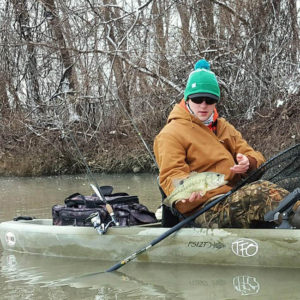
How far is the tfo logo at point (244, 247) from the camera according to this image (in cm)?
431

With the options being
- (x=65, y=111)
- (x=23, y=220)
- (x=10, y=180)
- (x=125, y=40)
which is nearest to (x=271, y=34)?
(x=125, y=40)

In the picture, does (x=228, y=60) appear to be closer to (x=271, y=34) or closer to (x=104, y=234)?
(x=271, y=34)

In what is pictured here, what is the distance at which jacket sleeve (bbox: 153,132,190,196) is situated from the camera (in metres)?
4.31

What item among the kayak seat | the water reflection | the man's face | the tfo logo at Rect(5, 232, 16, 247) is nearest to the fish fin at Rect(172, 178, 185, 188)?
the kayak seat

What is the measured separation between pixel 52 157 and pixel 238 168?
1060 cm

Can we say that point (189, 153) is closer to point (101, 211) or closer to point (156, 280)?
point (156, 280)

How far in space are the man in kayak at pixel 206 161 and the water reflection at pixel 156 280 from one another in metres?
0.39

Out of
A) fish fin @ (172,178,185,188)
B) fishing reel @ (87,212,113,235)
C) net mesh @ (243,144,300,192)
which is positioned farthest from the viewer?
fishing reel @ (87,212,113,235)

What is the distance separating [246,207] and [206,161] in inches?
16.7

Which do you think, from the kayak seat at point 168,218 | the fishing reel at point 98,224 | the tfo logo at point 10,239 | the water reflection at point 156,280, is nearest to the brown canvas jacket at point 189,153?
the kayak seat at point 168,218

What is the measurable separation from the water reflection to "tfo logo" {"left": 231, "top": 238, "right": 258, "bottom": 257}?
0.36 ft

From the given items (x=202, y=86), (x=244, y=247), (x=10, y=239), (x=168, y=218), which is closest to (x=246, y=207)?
A: (x=244, y=247)

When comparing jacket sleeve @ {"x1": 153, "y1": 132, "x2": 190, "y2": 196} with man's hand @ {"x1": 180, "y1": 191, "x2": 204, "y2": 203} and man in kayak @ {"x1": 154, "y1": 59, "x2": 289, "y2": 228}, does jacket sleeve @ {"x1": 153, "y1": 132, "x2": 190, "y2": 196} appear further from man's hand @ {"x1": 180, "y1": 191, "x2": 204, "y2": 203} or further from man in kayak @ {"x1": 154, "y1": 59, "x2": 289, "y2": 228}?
man's hand @ {"x1": 180, "y1": 191, "x2": 204, "y2": 203}

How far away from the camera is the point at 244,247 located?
4344 millimetres
